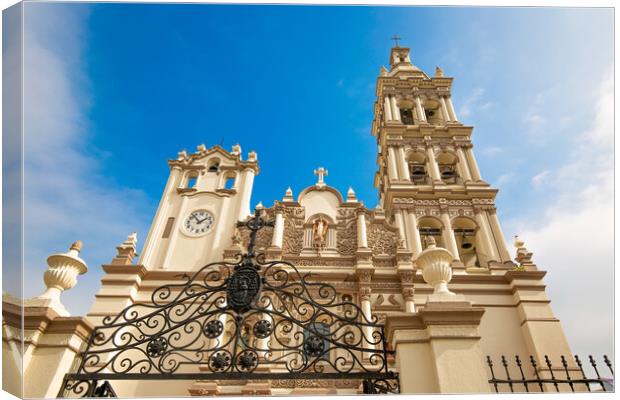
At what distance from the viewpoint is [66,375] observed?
446 cm

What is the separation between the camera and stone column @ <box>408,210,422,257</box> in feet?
46.9

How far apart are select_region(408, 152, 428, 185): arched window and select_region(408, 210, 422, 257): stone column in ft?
10.6

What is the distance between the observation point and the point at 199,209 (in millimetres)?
15469

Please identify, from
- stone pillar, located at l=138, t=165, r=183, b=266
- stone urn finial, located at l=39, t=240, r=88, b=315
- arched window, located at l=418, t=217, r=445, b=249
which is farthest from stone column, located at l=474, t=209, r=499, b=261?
stone urn finial, located at l=39, t=240, r=88, b=315

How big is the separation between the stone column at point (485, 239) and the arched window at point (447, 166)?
2800 millimetres

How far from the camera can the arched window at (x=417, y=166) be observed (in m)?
18.5

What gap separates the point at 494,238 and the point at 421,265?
1076 cm

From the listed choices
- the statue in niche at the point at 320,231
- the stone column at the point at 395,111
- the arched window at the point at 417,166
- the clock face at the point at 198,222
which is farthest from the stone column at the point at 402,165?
the clock face at the point at 198,222

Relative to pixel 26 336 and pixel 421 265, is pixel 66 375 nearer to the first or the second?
pixel 26 336

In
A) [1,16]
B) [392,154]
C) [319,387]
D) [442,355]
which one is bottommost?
[442,355]

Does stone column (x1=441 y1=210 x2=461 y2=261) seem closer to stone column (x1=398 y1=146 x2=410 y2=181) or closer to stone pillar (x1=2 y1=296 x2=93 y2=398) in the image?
stone column (x1=398 y1=146 x2=410 y2=181)

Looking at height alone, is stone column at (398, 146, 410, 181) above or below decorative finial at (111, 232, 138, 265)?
above

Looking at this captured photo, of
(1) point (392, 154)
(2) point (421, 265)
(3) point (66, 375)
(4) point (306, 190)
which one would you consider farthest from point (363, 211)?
(3) point (66, 375)

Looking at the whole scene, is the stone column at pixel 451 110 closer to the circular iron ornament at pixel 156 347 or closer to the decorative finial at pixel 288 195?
the decorative finial at pixel 288 195
